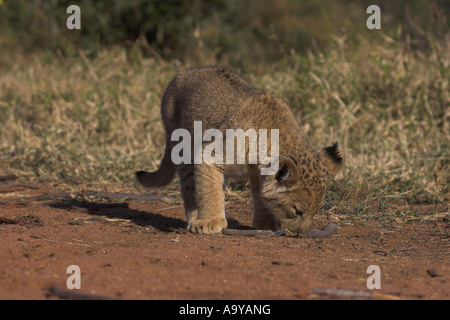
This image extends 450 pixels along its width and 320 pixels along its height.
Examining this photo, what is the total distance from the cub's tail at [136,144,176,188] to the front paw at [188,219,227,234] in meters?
1.16

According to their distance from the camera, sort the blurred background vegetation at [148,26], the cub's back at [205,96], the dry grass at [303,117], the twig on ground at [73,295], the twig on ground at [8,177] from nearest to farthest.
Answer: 1. the twig on ground at [73,295]
2. the cub's back at [205,96]
3. the twig on ground at [8,177]
4. the dry grass at [303,117]
5. the blurred background vegetation at [148,26]

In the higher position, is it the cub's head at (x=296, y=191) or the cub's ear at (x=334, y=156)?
the cub's ear at (x=334, y=156)

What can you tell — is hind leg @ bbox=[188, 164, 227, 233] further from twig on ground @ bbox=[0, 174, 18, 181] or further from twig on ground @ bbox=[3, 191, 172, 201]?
twig on ground @ bbox=[0, 174, 18, 181]

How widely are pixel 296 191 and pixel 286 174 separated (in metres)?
0.22

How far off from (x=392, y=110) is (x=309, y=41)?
12.8ft

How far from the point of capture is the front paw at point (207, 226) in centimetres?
551

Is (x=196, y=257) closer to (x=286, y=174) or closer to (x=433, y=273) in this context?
(x=286, y=174)

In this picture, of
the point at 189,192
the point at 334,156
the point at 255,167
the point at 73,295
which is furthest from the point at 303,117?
the point at 73,295

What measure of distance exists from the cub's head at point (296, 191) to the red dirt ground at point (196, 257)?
0.61 ft

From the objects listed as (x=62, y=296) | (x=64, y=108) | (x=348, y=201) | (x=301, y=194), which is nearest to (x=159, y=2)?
(x=64, y=108)

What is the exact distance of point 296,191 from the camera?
17.6 feet

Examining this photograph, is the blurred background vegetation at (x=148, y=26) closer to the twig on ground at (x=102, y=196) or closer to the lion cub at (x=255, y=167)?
the twig on ground at (x=102, y=196)

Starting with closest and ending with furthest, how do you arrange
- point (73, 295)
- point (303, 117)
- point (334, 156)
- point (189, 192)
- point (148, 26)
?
point (73, 295) < point (334, 156) < point (189, 192) < point (303, 117) < point (148, 26)

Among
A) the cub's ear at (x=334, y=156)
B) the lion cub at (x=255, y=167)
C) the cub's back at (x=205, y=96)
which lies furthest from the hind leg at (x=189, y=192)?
the cub's ear at (x=334, y=156)
